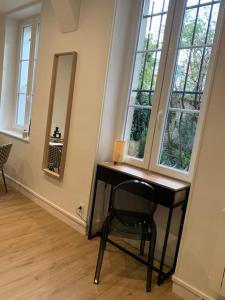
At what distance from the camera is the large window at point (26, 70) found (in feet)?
12.2

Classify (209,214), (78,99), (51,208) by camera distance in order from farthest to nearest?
(51,208), (78,99), (209,214)

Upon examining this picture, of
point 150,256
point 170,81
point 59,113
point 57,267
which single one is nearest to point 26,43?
point 59,113

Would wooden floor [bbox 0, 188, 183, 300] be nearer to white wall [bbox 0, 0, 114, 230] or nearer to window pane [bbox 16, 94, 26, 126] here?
white wall [bbox 0, 0, 114, 230]

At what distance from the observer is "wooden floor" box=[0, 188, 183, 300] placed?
1830 mm

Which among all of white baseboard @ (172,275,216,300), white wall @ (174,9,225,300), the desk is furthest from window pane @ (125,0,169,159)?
white baseboard @ (172,275,216,300)

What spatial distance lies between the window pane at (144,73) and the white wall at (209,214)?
798 mm

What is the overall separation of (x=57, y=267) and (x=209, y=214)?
127cm

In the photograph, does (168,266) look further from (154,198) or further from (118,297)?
(154,198)

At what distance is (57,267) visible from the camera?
6.86ft

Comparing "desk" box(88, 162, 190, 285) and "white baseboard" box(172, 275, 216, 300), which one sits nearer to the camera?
"white baseboard" box(172, 275, 216, 300)

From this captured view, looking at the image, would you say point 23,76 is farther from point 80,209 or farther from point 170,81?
point 170,81

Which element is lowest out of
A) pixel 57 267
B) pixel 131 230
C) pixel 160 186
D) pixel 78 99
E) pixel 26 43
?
pixel 57 267

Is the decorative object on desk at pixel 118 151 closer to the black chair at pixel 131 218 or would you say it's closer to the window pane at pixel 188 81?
the window pane at pixel 188 81

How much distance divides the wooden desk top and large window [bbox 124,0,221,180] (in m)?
0.09
